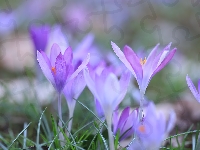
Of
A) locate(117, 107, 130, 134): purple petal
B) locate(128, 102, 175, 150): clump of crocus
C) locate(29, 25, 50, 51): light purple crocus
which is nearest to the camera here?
locate(128, 102, 175, 150): clump of crocus

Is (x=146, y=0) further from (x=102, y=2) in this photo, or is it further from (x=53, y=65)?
(x=53, y=65)

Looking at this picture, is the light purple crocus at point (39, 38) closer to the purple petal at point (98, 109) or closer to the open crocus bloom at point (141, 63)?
the purple petal at point (98, 109)

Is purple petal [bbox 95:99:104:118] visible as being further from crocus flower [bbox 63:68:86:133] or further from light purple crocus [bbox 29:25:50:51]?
light purple crocus [bbox 29:25:50:51]

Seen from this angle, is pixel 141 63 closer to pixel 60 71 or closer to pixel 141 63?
pixel 141 63

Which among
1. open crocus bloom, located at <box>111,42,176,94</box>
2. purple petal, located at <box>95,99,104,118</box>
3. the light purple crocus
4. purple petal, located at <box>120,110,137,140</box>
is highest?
the light purple crocus

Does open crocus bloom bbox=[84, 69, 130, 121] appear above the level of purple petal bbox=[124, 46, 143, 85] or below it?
below


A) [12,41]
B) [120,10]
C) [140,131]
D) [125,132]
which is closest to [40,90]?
[125,132]

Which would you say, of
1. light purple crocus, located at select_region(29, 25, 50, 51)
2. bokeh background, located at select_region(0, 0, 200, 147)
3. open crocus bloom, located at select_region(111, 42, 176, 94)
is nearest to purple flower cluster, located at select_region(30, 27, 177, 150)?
open crocus bloom, located at select_region(111, 42, 176, 94)
